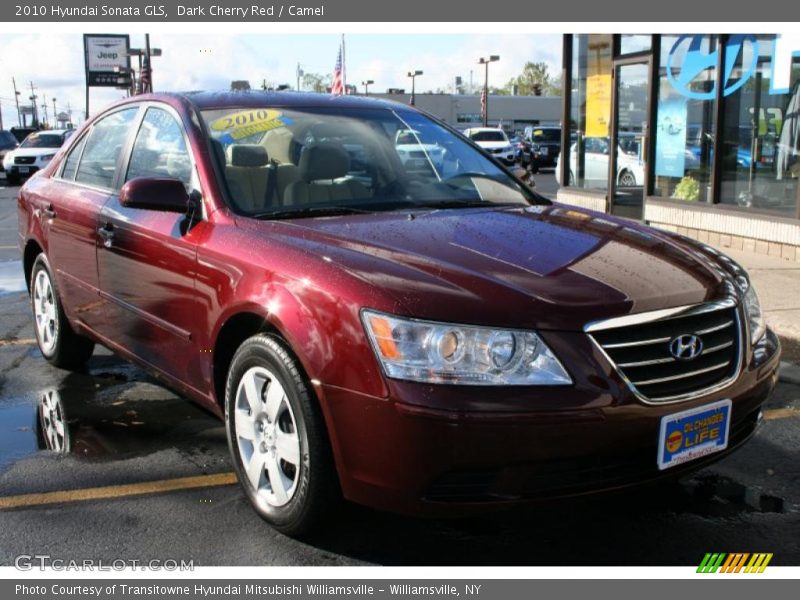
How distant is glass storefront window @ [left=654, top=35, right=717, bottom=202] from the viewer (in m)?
10.2

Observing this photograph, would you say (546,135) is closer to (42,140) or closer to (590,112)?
(42,140)

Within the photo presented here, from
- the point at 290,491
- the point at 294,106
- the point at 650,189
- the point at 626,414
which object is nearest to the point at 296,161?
the point at 294,106

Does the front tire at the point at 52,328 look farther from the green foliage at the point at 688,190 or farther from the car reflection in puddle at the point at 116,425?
the green foliage at the point at 688,190

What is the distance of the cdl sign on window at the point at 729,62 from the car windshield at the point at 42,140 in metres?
23.5

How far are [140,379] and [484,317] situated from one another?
3333 mm

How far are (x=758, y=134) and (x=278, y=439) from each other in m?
8.23

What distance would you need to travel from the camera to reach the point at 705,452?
290 centimetres

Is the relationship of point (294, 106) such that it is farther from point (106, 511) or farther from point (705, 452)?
point (705, 452)

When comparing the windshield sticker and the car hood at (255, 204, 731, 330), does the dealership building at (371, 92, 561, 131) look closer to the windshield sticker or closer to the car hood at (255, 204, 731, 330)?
the windshield sticker

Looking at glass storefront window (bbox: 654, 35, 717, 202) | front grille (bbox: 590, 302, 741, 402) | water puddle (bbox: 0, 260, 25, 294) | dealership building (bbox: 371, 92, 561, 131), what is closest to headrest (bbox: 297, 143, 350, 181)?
front grille (bbox: 590, 302, 741, 402)

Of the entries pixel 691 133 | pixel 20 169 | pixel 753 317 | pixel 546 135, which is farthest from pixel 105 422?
pixel 546 135

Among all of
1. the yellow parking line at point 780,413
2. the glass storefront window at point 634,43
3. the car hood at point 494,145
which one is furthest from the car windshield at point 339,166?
the car hood at point 494,145

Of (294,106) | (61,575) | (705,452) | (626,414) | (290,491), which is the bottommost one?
(61,575)

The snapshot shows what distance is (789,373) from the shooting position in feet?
17.2
